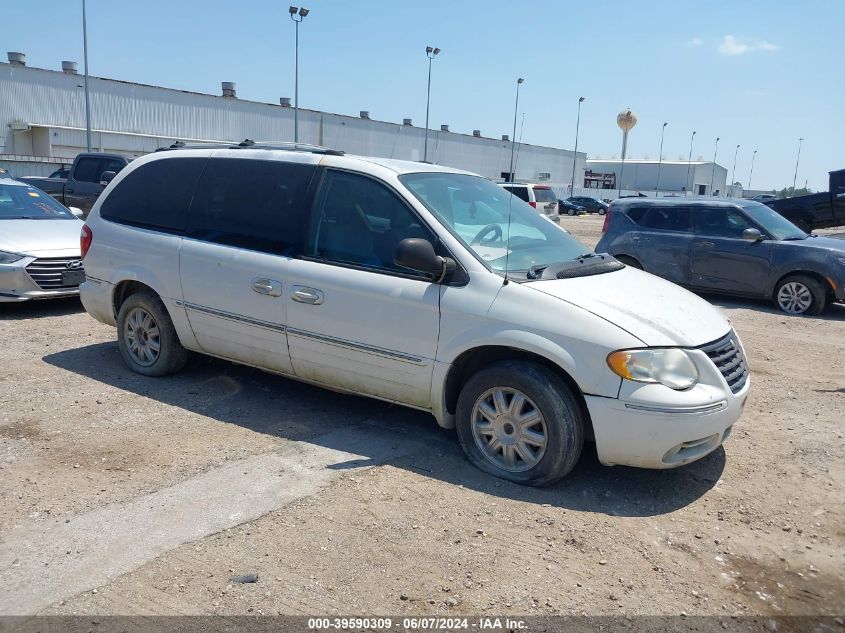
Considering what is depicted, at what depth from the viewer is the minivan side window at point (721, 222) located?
37.8ft

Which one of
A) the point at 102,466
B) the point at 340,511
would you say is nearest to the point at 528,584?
the point at 340,511

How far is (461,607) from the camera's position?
3.18 meters

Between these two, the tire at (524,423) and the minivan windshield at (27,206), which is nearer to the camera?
the tire at (524,423)

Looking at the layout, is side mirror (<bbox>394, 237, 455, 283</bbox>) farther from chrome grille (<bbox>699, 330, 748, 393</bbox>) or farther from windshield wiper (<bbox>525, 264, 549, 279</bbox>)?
chrome grille (<bbox>699, 330, 748, 393</bbox>)

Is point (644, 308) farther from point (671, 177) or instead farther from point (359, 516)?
point (671, 177)

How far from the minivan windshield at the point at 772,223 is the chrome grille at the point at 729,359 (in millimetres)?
7531

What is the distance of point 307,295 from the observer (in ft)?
16.6

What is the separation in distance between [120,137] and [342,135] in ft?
59.9

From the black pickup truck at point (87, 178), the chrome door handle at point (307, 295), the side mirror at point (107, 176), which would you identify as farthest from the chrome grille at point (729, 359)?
the black pickup truck at point (87, 178)

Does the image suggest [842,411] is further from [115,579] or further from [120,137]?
[120,137]

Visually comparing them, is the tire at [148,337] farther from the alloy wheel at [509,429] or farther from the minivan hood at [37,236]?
the minivan hood at [37,236]

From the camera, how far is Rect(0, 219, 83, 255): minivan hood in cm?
865

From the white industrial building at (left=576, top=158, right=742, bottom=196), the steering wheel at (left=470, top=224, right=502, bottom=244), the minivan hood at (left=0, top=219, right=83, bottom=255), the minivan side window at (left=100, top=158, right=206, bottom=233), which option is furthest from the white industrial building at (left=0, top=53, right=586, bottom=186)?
the white industrial building at (left=576, top=158, right=742, bottom=196)

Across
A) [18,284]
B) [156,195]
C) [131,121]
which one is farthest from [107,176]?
[131,121]
